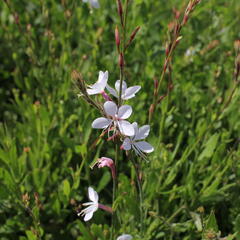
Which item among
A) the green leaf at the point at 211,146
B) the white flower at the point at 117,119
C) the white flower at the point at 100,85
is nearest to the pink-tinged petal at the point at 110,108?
the white flower at the point at 117,119

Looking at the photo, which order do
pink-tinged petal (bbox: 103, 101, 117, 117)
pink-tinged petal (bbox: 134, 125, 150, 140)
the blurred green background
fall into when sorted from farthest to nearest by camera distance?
the blurred green background < pink-tinged petal (bbox: 134, 125, 150, 140) < pink-tinged petal (bbox: 103, 101, 117, 117)

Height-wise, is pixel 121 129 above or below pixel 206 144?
above

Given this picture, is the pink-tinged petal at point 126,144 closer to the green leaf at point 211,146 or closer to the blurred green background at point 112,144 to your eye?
the blurred green background at point 112,144

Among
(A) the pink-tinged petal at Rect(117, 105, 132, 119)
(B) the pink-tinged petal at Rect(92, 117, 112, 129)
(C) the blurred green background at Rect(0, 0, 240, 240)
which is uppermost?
(A) the pink-tinged petal at Rect(117, 105, 132, 119)

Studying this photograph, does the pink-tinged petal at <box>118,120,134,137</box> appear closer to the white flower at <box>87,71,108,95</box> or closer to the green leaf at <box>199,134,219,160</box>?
the white flower at <box>87,71,108,95</box>

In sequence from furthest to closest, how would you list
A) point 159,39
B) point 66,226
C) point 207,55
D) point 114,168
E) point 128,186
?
point 159,39 < point 207,55 < point 66,226 < point 128,186 < point 114,168

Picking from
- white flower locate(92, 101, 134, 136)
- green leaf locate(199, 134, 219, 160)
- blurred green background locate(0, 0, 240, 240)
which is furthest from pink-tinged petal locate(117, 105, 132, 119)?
green leaf locate(199, 134, 219, 160)

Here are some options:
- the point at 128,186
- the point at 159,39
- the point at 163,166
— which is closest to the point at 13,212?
the point at 128,186

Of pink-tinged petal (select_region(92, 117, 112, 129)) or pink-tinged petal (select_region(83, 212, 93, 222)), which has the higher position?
pink-tinged petal (select_region(92, 117, 112, 129))

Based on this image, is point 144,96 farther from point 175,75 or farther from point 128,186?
point 128,186
